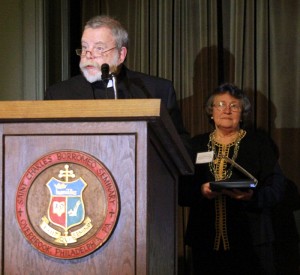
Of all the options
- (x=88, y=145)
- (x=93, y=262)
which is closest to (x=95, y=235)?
(x=93, y=262)

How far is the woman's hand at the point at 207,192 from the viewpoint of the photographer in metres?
3.54

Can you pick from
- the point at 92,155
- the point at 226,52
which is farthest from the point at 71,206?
the point at 226,52

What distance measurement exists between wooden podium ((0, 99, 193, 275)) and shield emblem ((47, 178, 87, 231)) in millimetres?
20

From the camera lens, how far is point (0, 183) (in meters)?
1.49

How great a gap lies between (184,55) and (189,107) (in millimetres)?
360

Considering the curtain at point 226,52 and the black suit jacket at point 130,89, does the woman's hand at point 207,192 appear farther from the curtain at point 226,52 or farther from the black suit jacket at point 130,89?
the curtain at point 226,52

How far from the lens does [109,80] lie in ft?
8.72

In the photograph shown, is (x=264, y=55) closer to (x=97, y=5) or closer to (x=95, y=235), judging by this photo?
(x=97, y=5)

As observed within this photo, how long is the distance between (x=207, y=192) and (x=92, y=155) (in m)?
2.16

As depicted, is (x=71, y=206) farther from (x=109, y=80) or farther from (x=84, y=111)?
(x=109, y=80)

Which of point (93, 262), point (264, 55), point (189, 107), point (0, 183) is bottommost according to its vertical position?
point (93, 262)

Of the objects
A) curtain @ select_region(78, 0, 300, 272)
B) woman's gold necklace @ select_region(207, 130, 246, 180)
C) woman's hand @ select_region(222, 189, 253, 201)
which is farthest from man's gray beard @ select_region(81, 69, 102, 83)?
curtain @ select_region(78, 0, 300, 272)

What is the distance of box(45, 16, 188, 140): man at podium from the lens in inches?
105

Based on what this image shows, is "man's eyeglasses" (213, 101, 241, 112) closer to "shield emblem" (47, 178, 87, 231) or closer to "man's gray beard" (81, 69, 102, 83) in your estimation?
"man's gray beard" (81, 69, 102, 83)
